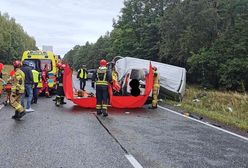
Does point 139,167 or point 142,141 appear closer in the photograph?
point 139,167

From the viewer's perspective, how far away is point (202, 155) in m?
7.40

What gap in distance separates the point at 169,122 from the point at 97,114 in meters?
2.52

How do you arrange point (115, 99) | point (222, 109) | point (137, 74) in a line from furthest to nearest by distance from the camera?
point (137, 74), point (222, 109), point (115, 99)

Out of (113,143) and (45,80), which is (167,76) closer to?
(45,80)

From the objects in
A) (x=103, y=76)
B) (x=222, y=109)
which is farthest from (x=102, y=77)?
(x=222, y=109)

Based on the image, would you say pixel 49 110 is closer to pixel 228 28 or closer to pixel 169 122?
pixel 169 122

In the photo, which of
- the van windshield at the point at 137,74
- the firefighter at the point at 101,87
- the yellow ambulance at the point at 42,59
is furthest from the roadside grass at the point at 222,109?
the yellow ambulance at the point at 42,59

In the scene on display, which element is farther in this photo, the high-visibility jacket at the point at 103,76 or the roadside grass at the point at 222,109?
the high-visibility jacket at the point at 103,76

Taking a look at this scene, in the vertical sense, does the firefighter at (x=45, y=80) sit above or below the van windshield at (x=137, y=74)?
below

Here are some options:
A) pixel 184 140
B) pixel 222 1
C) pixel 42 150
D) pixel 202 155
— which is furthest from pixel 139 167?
pixel 222 1

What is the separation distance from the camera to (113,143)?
27.0 feet

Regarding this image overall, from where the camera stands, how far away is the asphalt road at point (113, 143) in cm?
671

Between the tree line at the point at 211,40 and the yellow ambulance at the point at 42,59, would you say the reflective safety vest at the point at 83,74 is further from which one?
the tree line at the point at 211,40

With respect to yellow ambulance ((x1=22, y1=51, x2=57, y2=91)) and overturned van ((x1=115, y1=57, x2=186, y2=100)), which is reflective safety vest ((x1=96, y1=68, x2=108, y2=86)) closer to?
overturned van ((x1=115, y1=57, x2=186, y2=100))
